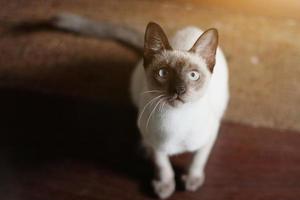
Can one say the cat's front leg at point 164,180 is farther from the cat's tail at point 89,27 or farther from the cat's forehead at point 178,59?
the cat's tail at point 89,27

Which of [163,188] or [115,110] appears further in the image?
[115,110]

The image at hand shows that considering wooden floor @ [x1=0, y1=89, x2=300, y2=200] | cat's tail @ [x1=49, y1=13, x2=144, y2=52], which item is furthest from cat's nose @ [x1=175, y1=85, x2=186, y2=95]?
cat's tail @ [x1=49, y1=13, x2=144, y2=52]

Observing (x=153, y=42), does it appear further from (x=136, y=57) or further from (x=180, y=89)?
(x=136, y=57)

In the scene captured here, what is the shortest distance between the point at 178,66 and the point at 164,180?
44 centimetres

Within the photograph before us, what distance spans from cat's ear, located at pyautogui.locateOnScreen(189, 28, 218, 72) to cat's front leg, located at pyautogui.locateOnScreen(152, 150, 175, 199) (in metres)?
0.38

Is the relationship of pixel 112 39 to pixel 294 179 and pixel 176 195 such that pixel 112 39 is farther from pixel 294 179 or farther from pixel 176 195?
pixel 294 179

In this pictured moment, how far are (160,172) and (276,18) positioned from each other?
2.51 ft

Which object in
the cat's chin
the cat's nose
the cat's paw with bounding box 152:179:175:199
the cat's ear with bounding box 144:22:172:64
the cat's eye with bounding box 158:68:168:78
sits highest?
the cat's ear with bounding box 144:22:172:64

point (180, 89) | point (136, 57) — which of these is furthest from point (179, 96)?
point (136, 57)

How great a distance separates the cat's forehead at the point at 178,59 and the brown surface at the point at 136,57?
0.50 meters

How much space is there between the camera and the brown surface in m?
1.48

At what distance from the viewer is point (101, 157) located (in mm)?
1394

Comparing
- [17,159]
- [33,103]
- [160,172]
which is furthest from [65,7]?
[160,172]

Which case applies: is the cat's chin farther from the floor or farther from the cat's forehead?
the floor
